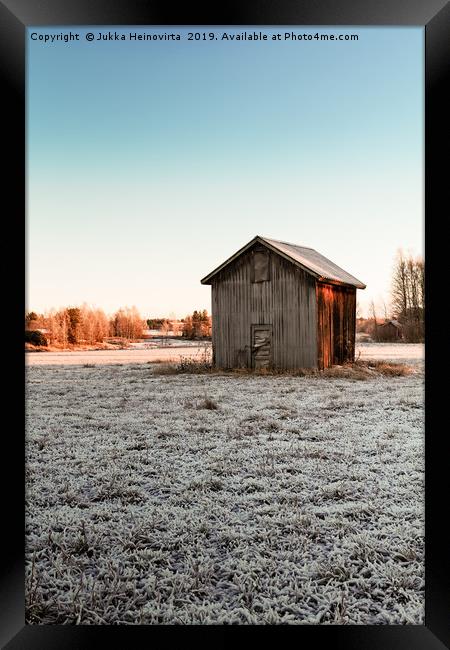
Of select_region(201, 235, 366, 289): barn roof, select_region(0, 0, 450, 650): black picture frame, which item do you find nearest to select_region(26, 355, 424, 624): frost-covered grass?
select_region(0, 0, 450, 650): black picture frame

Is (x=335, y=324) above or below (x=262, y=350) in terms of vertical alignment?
above

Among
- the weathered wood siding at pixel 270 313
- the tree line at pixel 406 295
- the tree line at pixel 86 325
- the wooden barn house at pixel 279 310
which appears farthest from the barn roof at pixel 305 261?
the tree line at pixel 86 325

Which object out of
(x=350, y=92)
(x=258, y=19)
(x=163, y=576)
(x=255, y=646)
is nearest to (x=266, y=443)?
(x=163, y=576)

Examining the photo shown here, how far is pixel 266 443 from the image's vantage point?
14.3 feet

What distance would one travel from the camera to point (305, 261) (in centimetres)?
767

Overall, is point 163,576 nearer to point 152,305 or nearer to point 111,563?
point 111,563

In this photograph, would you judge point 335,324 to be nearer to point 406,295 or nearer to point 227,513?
point 406,295

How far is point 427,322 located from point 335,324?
629 centimetres

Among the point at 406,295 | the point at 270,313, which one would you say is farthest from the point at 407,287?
the point at 270,313

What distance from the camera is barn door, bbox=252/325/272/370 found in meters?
7.57

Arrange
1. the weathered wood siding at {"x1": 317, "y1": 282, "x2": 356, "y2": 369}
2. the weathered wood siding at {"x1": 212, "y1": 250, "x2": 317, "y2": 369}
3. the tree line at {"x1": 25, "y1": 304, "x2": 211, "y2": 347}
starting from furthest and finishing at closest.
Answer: the weathered wood siding at {"x1": 317, "y1": 282, "x2": 356, "y2": 369}, the weathered wood siding at {"x1": 212, "y1": 250, "x2": 317, "y2": 369}, the tree line at {"x1": 25, "y1": 304, "x2": 211, "y2": 347}

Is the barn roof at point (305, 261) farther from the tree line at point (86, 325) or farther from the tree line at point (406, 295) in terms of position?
the tree line at point (86, 325)

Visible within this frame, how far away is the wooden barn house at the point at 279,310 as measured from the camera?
7.53 meters

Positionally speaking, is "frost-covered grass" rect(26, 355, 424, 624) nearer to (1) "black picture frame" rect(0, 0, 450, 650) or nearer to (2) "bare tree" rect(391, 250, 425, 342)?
(1) "black picture frame" rect(0, 0, 450, 650)
